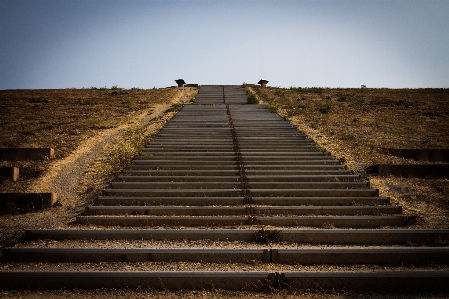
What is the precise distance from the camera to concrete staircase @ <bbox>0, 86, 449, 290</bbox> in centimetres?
357

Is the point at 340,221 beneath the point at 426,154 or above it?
beneath

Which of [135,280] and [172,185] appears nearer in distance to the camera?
[135,280]

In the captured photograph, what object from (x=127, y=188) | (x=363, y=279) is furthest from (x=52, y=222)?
(x=363, y=279)

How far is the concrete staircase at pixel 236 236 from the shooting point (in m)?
3.57

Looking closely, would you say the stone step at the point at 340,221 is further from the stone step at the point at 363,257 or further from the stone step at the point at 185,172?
the stone step at the point at 185,172

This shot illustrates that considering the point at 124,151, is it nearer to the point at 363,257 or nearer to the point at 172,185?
the point at 172,185

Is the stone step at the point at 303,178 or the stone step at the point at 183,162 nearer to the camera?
the stone step at the point at 303,178

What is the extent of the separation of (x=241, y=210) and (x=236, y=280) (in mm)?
1729

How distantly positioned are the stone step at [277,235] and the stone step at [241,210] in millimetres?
690

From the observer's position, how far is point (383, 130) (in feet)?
36.3

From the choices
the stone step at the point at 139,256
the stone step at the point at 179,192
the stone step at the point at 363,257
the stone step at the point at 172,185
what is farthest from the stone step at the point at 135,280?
the stone step at the point at 172,185

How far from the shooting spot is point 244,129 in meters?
10.7

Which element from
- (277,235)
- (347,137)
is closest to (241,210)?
(277,235)

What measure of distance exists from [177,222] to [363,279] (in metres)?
2.70
